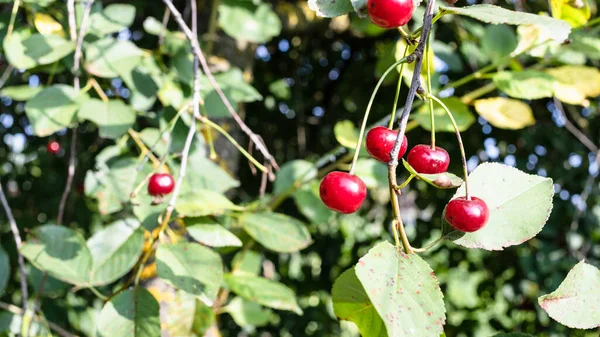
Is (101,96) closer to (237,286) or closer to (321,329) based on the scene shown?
(237,286)

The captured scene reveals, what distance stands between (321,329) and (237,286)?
1.59m

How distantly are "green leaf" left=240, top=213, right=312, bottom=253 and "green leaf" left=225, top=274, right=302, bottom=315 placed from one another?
12 centimetres

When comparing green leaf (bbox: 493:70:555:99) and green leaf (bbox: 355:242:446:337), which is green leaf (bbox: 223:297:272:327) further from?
green leaf (bbox: 355:242:446:337)

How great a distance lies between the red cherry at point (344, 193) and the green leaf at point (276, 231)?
399 millimetres

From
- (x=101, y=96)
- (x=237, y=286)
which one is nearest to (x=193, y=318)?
(x=237, y=286)

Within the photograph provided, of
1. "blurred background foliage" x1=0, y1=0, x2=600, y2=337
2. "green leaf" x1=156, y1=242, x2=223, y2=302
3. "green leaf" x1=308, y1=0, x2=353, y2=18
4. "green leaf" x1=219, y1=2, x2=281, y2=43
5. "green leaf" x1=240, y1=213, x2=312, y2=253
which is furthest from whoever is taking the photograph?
"green leaf" x1=219, y1=2, x2=281, y2=43

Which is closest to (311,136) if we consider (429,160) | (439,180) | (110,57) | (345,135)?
(345,135)

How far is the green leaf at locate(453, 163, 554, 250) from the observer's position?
617 millimetres

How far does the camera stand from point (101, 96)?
47.7 inches

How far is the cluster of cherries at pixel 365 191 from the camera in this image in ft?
1.93

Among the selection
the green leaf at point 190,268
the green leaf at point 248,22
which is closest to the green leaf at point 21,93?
the green leaf at point 248,22

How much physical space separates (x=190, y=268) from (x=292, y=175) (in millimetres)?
517

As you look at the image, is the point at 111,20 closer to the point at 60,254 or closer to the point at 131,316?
the point at 60,254

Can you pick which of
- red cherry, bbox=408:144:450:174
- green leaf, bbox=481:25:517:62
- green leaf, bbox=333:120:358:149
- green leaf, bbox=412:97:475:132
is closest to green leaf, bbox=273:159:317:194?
green leaf, bbox=333:120:358:149
